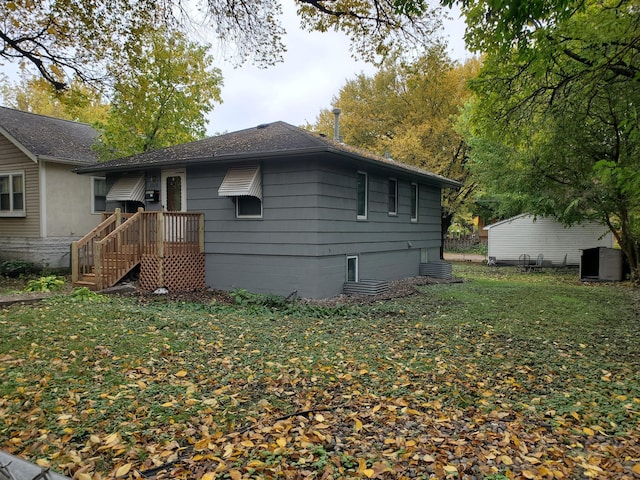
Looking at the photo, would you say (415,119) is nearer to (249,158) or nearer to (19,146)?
(249,158)

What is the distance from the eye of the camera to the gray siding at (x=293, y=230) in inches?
381

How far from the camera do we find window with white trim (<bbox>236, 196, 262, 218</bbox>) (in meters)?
10.4

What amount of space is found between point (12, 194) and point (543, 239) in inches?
918

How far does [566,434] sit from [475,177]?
1744cm

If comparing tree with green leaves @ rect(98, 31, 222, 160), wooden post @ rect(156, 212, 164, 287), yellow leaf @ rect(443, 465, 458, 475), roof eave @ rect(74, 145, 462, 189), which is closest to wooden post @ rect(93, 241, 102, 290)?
wooden post @ rect(156, 212, 164, 287)

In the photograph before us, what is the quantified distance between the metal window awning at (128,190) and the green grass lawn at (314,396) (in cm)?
502

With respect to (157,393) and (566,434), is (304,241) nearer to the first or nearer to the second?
(157,393)

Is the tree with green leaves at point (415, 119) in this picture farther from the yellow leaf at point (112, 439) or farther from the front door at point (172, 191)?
the yellow leaf at point (112, 439)

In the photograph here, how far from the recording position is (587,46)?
7.46 metres

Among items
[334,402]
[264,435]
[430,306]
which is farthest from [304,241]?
[264,435]

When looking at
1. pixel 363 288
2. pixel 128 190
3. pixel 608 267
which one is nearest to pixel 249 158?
pixel 363 288

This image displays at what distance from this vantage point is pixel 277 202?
10047 millimetres

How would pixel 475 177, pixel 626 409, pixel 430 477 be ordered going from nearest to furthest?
pixel 430 477, pixel 626 409, pixel 475 177

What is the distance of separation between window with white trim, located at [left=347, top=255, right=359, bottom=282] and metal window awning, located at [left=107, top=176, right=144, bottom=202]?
19.6 feet
